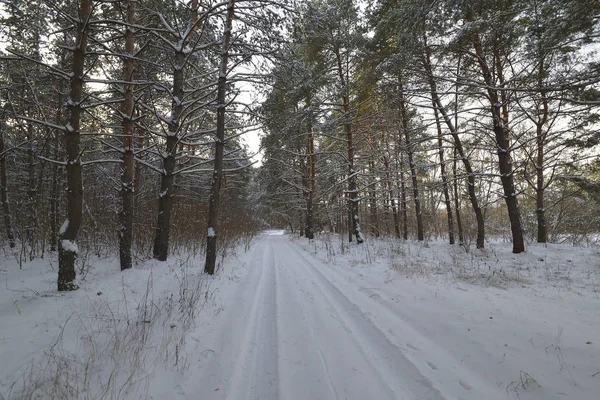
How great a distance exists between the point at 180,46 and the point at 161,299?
6227 mm

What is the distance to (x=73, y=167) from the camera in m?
4.57

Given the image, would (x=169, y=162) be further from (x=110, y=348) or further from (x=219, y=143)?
(x=110, y=348)

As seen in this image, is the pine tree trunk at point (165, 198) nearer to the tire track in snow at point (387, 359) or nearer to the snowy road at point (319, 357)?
the snowy road at point (319, 357)

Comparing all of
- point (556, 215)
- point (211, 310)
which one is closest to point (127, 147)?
point (211, 310)

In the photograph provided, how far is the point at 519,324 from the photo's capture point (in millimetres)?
3158

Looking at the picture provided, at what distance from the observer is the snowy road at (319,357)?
2.14 m

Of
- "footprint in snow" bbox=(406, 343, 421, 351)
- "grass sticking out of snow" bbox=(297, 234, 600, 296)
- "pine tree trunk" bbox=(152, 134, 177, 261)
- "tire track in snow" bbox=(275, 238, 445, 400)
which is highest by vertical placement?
"pine tree trunk" bbox=(152, 134, 177, 261)

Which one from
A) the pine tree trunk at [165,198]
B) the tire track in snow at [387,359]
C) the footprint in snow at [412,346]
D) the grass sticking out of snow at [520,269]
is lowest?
the tire track in snow at [387,359]

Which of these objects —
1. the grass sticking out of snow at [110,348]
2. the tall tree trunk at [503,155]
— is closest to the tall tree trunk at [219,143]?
the grass sticking out of snow at [110,348]

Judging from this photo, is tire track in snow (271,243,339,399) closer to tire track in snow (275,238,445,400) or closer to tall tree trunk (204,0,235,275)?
tire track in snow (275,238,445,400)

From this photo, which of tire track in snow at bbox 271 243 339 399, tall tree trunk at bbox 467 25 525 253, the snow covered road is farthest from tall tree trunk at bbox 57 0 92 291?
tall tree trunk at bbox 467 25 525 253

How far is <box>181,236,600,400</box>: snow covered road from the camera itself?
213cm

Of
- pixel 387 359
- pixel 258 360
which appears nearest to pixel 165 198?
pixel 258 360

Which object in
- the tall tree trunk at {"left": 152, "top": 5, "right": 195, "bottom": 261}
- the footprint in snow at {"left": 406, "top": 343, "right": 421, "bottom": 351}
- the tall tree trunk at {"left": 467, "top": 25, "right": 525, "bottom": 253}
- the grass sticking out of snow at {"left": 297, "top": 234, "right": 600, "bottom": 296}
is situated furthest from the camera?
the tall tree trunk at {"left": 467, "top": 25, "right": 525, "bottom": 253}
